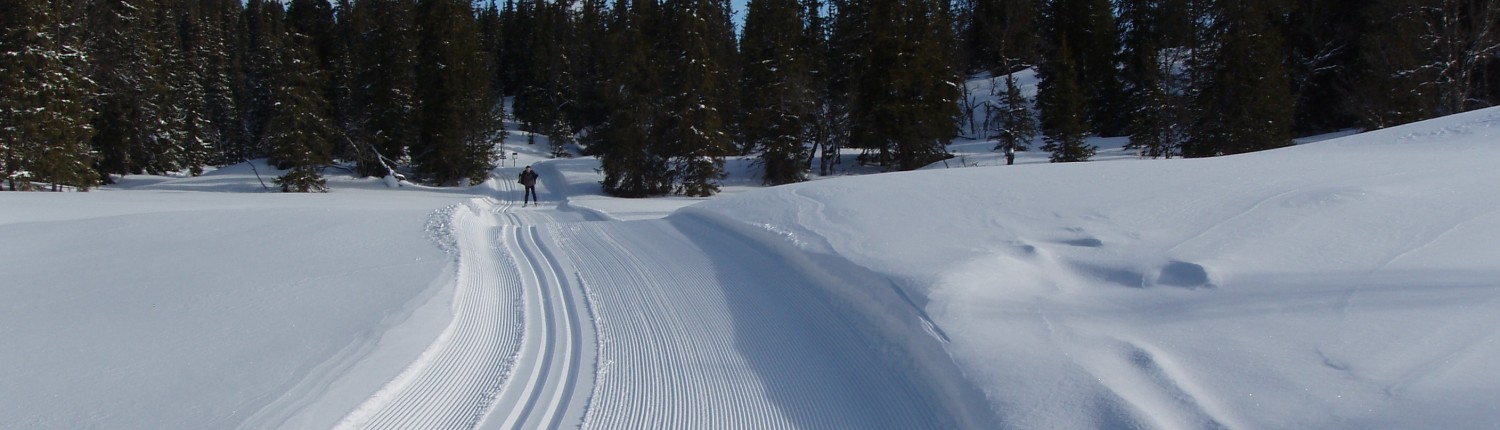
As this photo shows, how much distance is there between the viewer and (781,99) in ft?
109

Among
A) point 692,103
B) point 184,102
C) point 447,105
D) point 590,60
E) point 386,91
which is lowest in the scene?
point 692,103

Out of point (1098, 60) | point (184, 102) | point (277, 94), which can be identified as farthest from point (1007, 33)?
point (184, 102)

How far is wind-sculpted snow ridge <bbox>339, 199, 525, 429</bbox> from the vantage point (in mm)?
4848

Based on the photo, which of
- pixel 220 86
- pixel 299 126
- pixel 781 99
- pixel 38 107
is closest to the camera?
pixel 38 107

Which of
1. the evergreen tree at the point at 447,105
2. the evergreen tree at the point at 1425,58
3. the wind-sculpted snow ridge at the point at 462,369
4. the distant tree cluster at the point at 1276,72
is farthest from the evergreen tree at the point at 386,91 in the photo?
the evergreen tree at the point at 1425,58

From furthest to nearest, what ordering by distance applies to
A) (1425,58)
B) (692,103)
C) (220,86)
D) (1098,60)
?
(220,86) < (1098,60) < (1425,58) < (692,103)

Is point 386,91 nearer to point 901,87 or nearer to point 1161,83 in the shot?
point 901,87

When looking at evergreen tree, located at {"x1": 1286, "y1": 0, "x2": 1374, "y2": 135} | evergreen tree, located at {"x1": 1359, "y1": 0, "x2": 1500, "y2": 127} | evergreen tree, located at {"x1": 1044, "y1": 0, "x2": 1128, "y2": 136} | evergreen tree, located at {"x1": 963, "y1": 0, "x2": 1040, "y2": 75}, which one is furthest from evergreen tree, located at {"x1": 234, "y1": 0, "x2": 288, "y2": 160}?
evergreen tree, located at {"x1": 1286, "y1": 0, "x2": 1374, "y2": 135}

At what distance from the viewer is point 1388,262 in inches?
238

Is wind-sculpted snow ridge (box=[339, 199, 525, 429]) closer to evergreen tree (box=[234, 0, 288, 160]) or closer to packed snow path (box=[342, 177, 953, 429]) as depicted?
packed snow path (box=[342, 177, 953, 429])

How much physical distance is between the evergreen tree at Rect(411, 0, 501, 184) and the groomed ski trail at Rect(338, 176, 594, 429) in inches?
964

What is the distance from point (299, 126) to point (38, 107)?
24.7 ft

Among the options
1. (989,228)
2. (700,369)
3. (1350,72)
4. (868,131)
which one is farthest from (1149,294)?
(1350,72)

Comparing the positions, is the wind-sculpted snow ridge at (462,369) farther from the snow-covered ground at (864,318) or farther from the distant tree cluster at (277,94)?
the distant tree cluster at (277,94)
